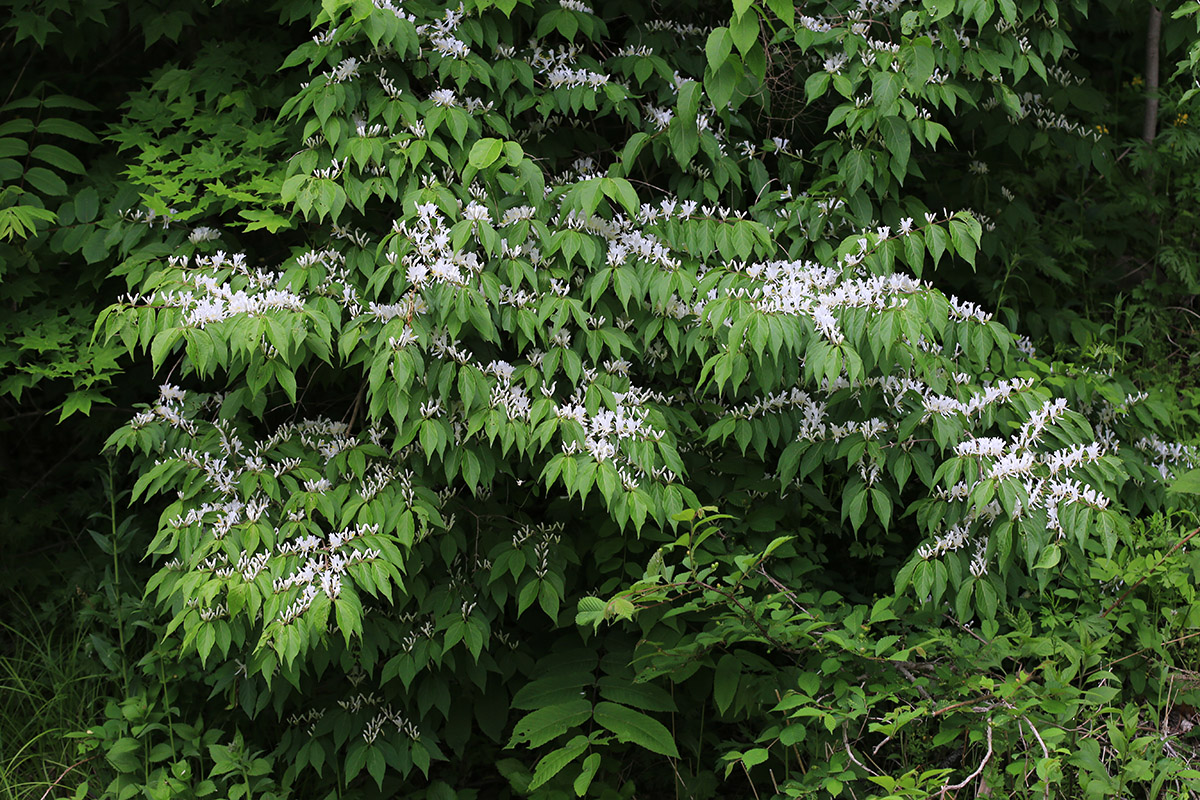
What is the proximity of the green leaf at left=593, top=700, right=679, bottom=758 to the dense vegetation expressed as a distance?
0.01 meters

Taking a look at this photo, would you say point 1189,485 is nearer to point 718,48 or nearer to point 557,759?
point 718,48

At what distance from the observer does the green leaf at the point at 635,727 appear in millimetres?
3209

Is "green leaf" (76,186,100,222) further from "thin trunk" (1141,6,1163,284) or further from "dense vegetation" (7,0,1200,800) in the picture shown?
"thin trunk" (1141,6,1163,284)

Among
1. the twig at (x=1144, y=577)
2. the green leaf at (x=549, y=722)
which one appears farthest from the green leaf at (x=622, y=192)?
the twig at (x=1144, y=577)

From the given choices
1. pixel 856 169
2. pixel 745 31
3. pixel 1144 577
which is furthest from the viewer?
pixel 856 169

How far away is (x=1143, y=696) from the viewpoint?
3578 millimetres

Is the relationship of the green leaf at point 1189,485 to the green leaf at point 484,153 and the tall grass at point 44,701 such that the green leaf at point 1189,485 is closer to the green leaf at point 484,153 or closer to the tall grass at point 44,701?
the green leaf at point 484,153

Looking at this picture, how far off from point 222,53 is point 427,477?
2165mm

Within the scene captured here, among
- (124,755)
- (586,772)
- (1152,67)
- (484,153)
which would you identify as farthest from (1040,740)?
(1152,67)

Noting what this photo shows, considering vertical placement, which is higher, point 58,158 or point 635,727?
point 58,158

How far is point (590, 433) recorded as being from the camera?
3020 millimetres

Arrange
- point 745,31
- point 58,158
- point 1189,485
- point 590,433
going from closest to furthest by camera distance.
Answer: point 1189,485
point 745,31
point 590,433
point 58,158

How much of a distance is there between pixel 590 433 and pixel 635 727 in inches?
39.1

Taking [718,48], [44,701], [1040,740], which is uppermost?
[718,48]
